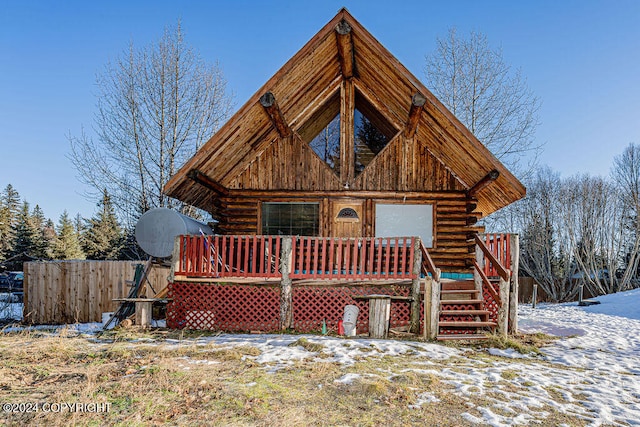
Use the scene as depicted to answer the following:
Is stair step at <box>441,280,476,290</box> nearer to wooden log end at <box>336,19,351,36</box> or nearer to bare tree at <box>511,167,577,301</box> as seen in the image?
wooden log end at <box>336,19,351,36</box>

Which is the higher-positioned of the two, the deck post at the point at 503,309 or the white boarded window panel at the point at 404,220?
the white boarded window panel at the point at 404,220

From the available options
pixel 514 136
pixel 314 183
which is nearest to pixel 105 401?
pixel 314 183

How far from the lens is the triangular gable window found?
13047 millimetres

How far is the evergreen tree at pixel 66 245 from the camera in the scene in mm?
29531

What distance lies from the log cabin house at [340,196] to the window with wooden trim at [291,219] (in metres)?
0.03

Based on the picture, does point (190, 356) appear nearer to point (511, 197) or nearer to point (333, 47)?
point (333, 47)

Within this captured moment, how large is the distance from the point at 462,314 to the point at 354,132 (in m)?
6.73

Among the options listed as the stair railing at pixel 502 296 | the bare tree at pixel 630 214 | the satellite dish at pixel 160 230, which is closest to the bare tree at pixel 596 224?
the bare tree at pixel 630 214

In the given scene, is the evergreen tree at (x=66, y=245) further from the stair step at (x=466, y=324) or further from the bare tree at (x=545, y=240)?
the bare tree at (x=545, y=240)

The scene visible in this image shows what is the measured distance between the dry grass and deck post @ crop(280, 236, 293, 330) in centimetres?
254

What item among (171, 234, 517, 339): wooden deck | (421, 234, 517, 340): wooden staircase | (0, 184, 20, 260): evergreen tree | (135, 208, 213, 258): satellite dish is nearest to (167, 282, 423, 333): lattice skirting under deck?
(171, 234, 517, 339): wooden deck

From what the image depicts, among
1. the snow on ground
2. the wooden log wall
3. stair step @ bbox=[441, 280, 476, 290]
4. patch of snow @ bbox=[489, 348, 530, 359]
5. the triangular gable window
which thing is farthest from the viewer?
the triangular gable window

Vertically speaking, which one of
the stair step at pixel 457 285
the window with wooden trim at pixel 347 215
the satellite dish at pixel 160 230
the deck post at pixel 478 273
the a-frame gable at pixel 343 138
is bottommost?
the stair step at pixel 457 285

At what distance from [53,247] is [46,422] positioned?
106 feet
